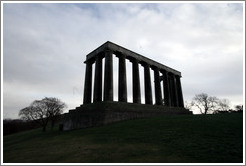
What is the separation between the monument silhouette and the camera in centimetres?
2243

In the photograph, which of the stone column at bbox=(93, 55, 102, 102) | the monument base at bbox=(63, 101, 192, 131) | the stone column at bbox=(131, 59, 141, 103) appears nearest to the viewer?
the monument base at bbox=(63, 101, 192, 131)

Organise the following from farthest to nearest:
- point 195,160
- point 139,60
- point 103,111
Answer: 1. point 139,60
2. point 103,111
3. point 195,160

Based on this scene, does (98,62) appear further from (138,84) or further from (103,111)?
(103,111)

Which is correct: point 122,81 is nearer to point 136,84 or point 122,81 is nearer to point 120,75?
point 120,75

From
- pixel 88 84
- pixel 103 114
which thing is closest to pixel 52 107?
pixel 88 84

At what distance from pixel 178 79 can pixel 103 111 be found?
32.4 m

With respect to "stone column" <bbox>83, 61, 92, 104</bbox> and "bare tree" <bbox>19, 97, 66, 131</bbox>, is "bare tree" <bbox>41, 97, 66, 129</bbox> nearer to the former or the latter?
"bare tree" <bbox>19, 97, 66, 131</bbox>

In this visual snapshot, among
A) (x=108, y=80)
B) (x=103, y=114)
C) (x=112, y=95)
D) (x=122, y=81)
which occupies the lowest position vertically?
(x=103, y=114)

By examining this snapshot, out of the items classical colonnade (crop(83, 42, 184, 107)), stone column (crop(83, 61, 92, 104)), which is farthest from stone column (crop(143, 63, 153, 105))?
stone column (crop(83, 61, 92, 104))

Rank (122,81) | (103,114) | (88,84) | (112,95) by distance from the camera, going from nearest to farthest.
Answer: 1. (103,114)
2. (112,95)
3. (122,81)
4. (88,84)

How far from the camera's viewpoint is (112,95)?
26812 mm

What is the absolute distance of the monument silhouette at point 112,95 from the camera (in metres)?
22.4

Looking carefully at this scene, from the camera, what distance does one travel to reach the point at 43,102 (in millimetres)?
48750

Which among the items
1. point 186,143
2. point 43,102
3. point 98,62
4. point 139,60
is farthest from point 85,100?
point 186,143
